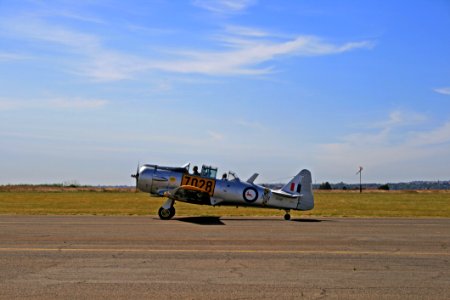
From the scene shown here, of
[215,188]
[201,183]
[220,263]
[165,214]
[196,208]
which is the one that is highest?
[201,183]

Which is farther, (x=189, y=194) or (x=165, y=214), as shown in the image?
(x=189, y=194)

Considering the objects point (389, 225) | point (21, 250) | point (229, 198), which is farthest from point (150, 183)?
point (21, 250)

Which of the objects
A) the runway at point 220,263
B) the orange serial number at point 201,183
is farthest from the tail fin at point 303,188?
the runway at point 220,263

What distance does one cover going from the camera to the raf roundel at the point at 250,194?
2294cm

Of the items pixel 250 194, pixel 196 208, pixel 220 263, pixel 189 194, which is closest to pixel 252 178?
pixel 250 194

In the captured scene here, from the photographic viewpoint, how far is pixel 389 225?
753 inches

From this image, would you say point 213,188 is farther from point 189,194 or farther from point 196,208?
point 196,208

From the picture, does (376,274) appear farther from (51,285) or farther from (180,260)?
(51,285)

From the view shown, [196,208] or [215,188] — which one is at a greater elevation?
[215,188]

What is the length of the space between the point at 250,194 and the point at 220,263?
12925 millimetres

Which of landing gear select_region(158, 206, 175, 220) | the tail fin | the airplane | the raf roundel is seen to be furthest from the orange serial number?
the tail fin

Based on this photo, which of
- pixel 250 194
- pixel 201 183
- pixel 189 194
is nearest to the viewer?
pixel 189 194

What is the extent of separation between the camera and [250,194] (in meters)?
23.0

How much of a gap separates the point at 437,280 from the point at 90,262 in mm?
5819
